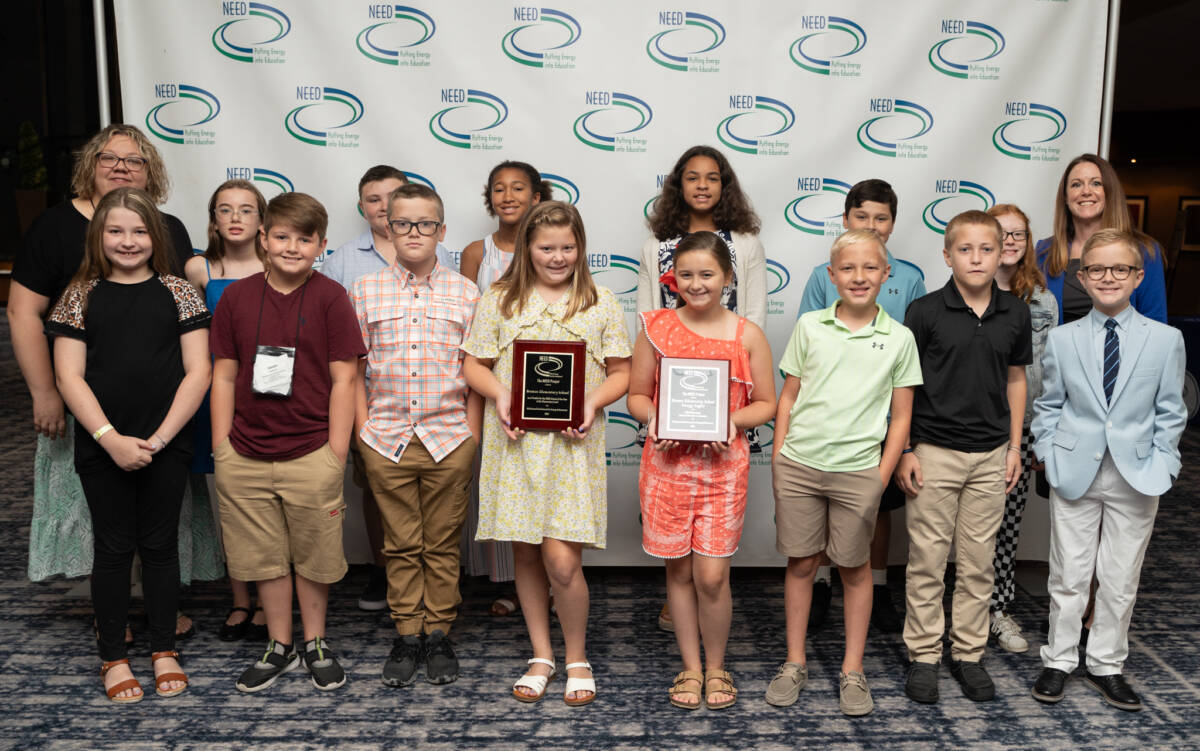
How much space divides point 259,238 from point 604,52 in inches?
71.1

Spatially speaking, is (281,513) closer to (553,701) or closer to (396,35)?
(553,701)

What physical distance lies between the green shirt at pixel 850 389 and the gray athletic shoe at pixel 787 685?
2.44 ft

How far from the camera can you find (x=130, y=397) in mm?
2920

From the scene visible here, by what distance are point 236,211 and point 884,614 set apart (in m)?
3.04

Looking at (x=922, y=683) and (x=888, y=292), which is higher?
(x=888, y=292)

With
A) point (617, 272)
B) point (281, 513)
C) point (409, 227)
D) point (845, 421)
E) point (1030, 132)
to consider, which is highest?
point (1030, 132)

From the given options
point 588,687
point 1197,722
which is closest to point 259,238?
point 588,687

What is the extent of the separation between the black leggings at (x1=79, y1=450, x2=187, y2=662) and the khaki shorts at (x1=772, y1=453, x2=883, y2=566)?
6.94 feet

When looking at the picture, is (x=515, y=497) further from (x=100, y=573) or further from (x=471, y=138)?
(x=471, y=138)

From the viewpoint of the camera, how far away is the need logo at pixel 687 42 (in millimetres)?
4016

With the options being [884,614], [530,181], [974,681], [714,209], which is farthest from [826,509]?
[530,181]

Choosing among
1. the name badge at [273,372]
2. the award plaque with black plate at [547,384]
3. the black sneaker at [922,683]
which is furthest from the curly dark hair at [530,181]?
the black sneaker at [922,683]

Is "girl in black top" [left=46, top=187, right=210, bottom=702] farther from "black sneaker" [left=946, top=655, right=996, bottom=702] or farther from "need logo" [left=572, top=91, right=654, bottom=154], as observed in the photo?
"black sneaker" [left=946, top=655, right=996, bottom=702]

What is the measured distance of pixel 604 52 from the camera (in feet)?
13.2
